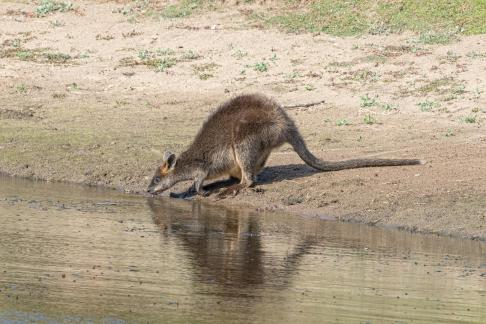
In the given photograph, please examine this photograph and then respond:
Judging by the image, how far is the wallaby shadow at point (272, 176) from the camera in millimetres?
13133

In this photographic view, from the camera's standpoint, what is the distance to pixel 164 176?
12961 millimetres

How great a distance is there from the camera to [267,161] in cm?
1389

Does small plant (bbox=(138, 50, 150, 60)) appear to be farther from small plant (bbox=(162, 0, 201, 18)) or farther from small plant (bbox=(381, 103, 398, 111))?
small plant (bbox=(381, 103, 398, 111))

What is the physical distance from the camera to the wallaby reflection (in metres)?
8.66

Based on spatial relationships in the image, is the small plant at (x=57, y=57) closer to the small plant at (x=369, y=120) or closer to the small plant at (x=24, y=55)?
the small plant at (x=24, y=55)

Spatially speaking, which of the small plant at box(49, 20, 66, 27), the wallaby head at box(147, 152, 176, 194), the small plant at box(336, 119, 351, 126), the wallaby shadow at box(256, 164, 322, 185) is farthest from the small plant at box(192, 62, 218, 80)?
the wallaby head at box(147, 152, 176, 194)

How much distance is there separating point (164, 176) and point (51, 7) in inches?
364

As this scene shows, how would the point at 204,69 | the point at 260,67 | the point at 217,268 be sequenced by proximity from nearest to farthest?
1. the point at 217,268
2. the point at 260,67
3. the point at 204,69

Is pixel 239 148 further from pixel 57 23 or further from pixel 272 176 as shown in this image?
pixel 57 23

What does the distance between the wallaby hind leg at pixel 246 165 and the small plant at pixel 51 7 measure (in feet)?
31.1

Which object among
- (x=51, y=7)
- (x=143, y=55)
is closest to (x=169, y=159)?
(x=143, y=55)

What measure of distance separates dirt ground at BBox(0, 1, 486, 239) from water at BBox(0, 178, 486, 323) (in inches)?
38.9

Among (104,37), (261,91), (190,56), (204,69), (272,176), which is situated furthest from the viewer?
(104,37)

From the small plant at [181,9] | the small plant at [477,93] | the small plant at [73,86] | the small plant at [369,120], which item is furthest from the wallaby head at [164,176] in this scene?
the small plant at [181,9]
